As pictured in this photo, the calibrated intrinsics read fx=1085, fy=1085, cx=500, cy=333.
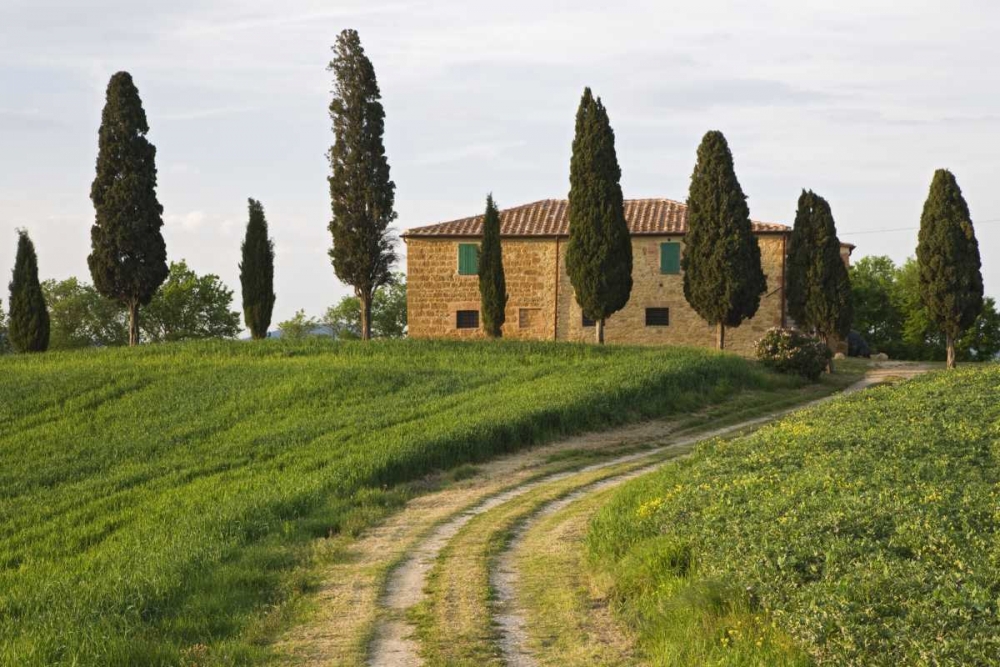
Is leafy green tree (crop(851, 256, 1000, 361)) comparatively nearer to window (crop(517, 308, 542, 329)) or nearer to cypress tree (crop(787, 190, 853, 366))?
cypress tree (crop(787, 190, 853, 366))

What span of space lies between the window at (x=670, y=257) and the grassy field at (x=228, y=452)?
11.6m

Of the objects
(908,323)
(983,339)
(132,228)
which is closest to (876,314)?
(908,323)

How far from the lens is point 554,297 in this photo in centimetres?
4712

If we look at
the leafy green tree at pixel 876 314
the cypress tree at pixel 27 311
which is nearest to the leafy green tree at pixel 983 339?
the leafy green tree at pixel 876 314

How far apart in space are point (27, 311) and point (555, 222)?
916 inches

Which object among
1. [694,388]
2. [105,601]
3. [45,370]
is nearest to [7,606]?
[105,601]

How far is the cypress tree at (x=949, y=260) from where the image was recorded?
38562mm

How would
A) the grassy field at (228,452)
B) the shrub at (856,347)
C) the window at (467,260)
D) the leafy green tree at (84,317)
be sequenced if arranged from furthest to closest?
the leafy green tree at (84,317) → the shrub at (856,347) → the window at (467,260) → the grassy field at (228,452)

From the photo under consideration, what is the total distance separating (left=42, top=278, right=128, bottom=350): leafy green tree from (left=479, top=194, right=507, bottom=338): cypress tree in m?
40.1

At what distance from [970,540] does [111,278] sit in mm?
40799

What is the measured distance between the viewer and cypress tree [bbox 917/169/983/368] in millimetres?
38562

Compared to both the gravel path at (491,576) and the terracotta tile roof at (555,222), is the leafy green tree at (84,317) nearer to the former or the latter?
the terracotta tile roof at (555,222)

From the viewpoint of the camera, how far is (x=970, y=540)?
32.1 ft

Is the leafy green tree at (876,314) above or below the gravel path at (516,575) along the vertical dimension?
above
